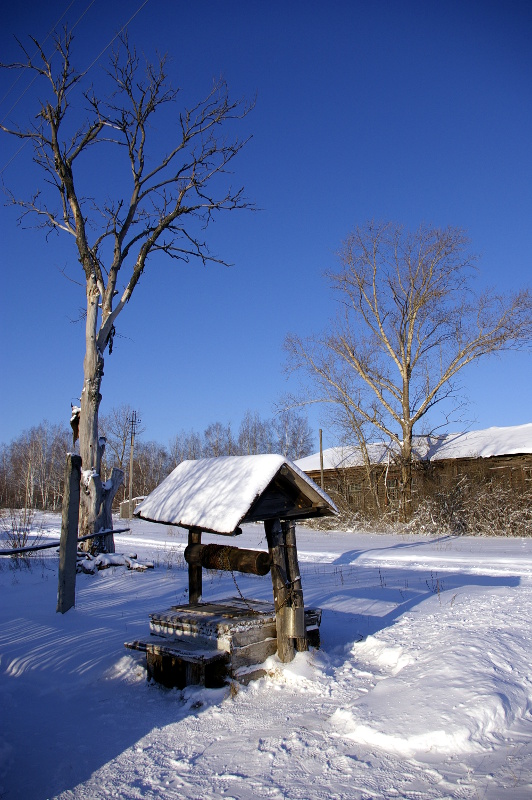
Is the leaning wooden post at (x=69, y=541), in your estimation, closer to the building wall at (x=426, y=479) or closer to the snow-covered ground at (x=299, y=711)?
the snow-covered ground at (x=299, y=711)

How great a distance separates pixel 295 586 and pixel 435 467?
71.8ft

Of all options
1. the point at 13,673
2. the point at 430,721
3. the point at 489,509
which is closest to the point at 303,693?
the point at 430,721

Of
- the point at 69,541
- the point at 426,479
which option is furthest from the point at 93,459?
the point at 426,479

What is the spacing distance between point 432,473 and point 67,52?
2016 centimetres

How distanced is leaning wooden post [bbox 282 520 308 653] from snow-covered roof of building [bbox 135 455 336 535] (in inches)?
7.8

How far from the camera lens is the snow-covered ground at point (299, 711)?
358 centimetres

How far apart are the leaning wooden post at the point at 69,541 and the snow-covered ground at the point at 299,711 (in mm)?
250

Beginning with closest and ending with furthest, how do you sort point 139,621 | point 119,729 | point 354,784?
point 354,784, point 119,729, point 139,621

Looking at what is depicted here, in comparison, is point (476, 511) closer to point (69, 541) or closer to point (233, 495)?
point (69, 541)

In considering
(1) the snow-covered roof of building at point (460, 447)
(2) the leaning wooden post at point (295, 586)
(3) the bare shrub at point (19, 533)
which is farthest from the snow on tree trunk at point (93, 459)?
(1) the snow-covered roof of building at point (460, 447)

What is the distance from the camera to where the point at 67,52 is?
43.8 feet

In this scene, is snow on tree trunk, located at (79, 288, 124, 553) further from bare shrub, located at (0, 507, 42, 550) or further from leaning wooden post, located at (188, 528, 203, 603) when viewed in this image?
leaning wooden post, located at (188, 528, 203, 603)

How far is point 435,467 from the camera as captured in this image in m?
26.5

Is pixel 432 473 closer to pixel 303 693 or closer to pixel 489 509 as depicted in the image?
pixel 489 509
